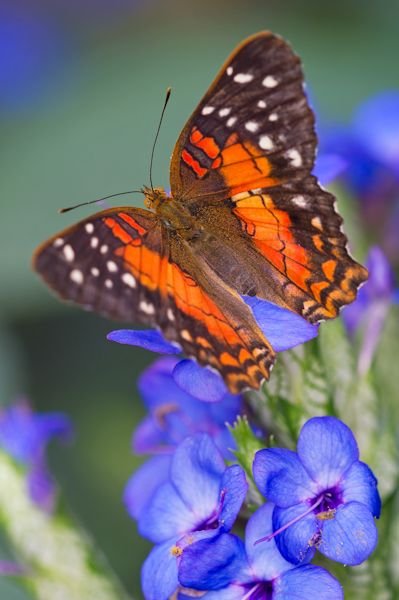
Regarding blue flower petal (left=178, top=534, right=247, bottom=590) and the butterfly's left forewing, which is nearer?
blue flower petal (left=178, top=534, right=247, bottom=590)

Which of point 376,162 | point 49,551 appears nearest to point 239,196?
point 49,551

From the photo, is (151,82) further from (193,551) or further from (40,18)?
(193,551)

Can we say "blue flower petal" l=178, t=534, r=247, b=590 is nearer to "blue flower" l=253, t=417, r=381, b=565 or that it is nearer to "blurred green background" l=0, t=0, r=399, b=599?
"blue flower" l=253, t=417, r=381, b=565

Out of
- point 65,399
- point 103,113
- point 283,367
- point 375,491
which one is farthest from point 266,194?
point 103,113

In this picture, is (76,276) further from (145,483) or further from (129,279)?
(145,483)

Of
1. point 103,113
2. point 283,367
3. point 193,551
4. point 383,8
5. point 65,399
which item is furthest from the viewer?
point 383,8

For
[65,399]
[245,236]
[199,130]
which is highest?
[199,130]

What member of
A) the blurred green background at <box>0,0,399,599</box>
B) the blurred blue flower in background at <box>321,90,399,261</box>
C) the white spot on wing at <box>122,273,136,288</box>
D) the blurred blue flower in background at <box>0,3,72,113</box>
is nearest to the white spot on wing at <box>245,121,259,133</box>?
the white spot on wing at <box>122,273,136,288</box>
